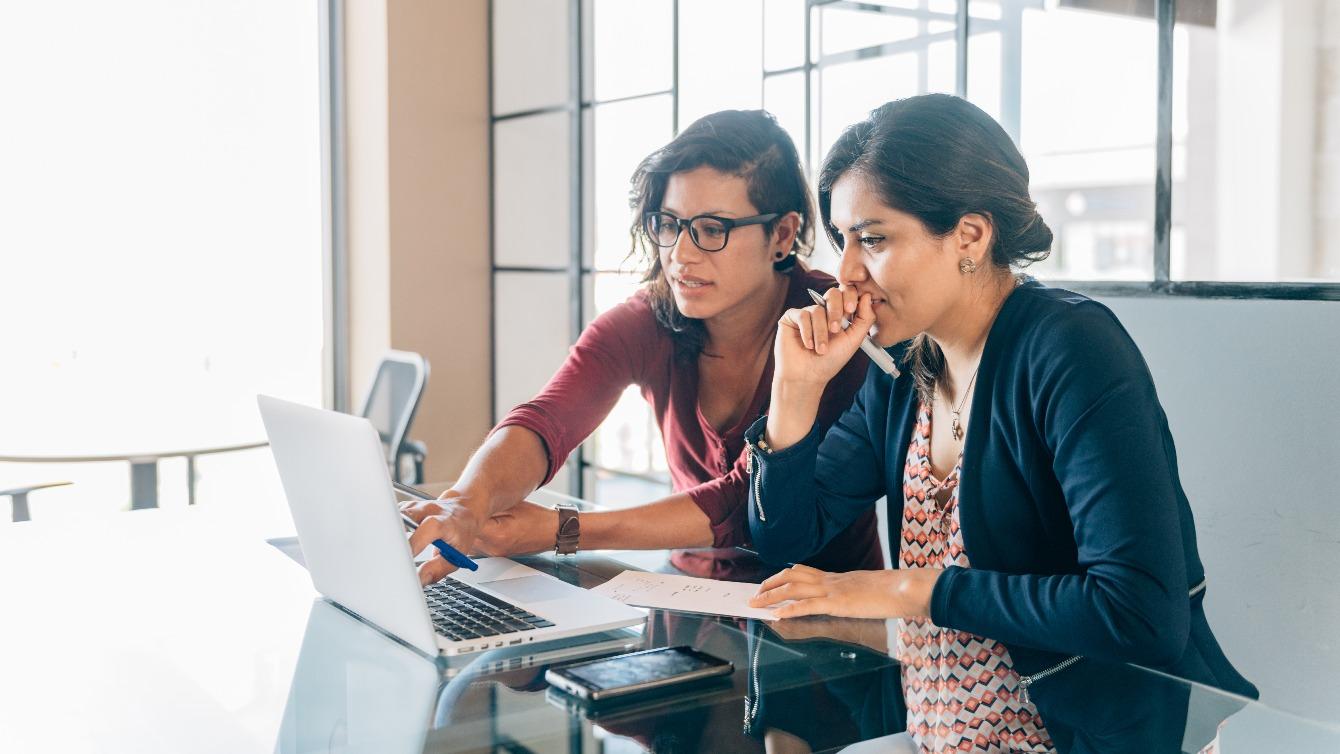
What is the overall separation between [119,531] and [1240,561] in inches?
73.8

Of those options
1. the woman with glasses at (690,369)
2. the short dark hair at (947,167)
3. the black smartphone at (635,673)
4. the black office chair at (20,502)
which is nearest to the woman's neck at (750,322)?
the woman with glasses at (690,369)

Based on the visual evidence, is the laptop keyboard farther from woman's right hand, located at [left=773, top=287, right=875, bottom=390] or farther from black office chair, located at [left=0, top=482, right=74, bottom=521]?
black office chair, located at [left=0, top=482, right=74, bottom=521]

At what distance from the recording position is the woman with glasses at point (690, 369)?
1.71 m

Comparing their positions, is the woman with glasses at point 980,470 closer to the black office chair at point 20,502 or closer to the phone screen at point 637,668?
the phone screen at point 637,668

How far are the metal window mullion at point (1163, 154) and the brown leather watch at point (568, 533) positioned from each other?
126cm

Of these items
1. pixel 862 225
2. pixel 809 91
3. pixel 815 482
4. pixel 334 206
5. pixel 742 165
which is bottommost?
pixel 815 482

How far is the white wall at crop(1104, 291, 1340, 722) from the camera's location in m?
1.94

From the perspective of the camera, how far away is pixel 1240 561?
2.10 meters

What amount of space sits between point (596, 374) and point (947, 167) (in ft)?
2.73

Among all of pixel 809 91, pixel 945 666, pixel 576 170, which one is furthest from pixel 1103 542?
pixel 576 170

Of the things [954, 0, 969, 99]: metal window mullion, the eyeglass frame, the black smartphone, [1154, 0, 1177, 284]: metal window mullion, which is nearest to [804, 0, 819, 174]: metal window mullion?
[954, 0, 969, 99]: metal window mullion

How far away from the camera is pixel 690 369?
206cm

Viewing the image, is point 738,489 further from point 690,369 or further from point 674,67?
point 674,67

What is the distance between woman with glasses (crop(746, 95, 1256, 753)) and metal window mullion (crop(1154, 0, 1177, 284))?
2.89 ft
